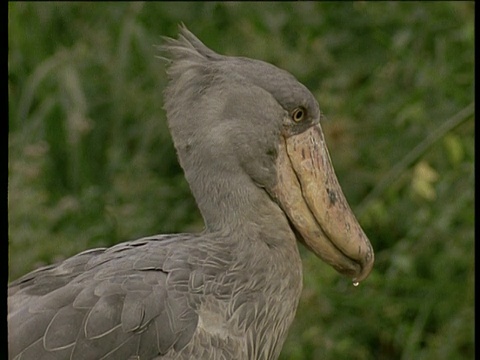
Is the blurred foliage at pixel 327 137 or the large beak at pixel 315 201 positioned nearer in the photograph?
the large beak at pixel 315 201

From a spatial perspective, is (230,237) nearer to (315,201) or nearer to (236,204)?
(236,204)

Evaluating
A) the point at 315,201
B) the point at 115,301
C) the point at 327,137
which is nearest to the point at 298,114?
the point at 315,201

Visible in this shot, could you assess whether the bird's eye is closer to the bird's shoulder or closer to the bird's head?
the bird's head

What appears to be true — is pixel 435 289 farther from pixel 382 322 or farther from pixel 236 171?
pixel 236 171

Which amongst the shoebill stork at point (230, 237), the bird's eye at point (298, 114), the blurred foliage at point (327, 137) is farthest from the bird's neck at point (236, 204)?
→ the blurred foliage at point (327, 137)

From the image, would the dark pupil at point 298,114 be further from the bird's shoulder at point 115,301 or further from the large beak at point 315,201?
the bird's shoulder at point 115,301

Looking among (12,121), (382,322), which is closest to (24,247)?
(12,121)

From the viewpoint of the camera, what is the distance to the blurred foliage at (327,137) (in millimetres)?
3537

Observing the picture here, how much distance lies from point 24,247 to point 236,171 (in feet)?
5.09

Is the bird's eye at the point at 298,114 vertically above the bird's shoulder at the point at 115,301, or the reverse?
the bird's eye at the point at 298,114

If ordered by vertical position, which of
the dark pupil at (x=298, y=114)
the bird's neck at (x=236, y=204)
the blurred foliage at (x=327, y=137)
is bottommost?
the blurred foliage at (x=327, y=137)

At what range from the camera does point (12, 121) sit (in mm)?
3758

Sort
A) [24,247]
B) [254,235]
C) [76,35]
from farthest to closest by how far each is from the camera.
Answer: [76,35]
[24,247]
[254,235]

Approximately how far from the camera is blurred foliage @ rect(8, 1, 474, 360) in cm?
354
